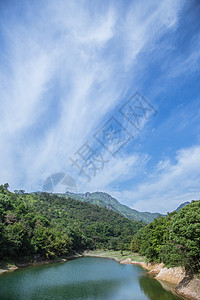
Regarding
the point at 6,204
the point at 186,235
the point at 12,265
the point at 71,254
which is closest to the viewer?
the point at 186,235

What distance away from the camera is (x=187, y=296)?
58.9 ft

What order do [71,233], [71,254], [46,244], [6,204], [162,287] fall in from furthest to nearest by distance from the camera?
1. [71,233]
2. [71,254]
3. [6,204]
4. [46,244]
5. [162,287]

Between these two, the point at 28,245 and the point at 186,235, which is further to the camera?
the point at 28,245

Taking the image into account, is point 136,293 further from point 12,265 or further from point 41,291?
point 12,265

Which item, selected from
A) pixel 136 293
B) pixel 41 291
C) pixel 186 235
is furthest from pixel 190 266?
pixel 41 291

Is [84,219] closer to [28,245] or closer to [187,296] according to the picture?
[28,245]

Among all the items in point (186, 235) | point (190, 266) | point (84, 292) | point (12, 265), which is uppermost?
point (12, 265)

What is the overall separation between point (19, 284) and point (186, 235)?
1935cm

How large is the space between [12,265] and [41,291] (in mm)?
18978

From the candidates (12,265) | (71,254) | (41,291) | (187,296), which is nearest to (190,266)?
(187,296)

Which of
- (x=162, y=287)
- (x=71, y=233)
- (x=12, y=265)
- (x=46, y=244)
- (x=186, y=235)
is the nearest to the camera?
(x=186, y=235)

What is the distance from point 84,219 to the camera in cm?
10838

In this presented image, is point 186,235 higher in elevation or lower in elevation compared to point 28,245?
lower

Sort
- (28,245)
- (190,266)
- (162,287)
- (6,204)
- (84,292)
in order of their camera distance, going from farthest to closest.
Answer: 1. (6,204)
2. (28,245)
3. (162,287)
4. (84,292)
5. (190,266)
